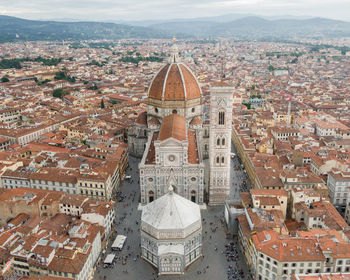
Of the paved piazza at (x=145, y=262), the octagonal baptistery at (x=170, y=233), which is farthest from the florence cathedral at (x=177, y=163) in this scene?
the paved piazza at (x=145, y=262)

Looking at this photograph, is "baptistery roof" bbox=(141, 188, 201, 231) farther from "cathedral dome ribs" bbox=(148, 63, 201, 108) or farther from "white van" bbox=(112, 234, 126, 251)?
"cathedral dome ribs" bbox=(148, 63, 201, 108)

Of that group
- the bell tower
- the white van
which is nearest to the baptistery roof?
the white van

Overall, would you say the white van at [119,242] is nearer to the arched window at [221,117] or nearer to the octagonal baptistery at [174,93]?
the arched window at [221,117]

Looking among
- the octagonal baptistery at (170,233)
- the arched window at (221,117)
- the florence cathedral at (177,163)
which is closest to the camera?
the octagonal baptistery at (170,233)

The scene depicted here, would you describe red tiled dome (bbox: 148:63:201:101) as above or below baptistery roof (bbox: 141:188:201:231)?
above

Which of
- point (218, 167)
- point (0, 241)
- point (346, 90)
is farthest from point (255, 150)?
point (346, 90)
